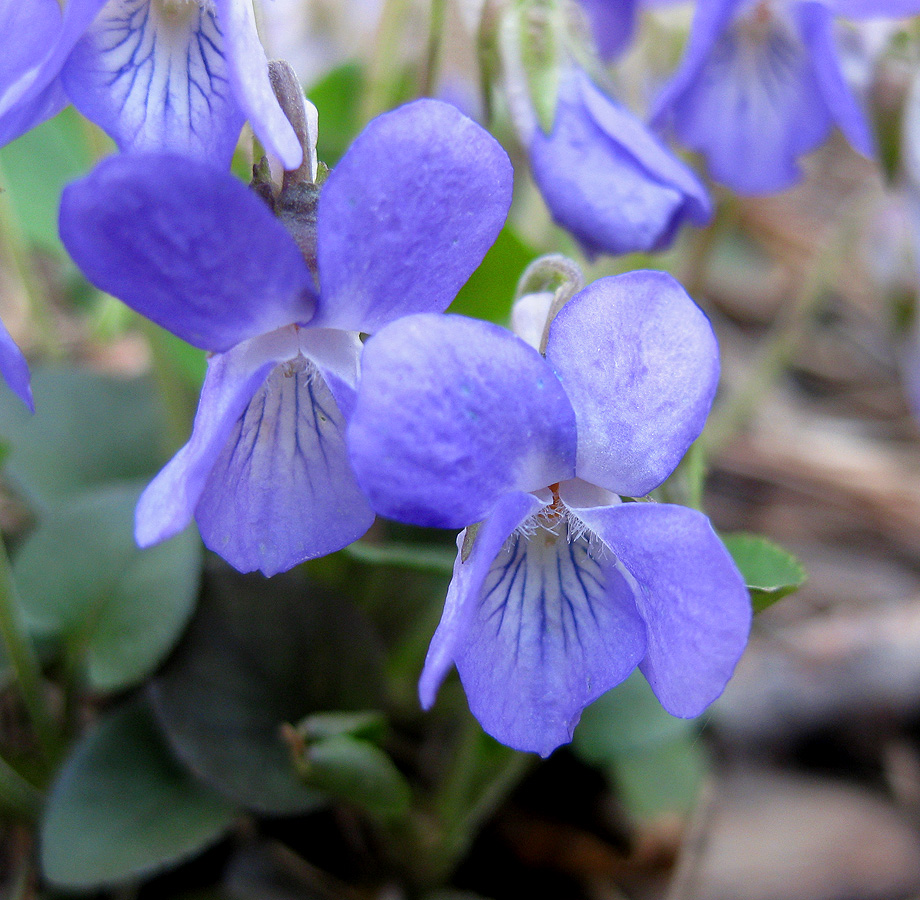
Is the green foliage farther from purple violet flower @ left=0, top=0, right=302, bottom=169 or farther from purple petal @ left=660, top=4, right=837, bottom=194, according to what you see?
purple violet flower @ left=0, top=0, right=302, bottom=169

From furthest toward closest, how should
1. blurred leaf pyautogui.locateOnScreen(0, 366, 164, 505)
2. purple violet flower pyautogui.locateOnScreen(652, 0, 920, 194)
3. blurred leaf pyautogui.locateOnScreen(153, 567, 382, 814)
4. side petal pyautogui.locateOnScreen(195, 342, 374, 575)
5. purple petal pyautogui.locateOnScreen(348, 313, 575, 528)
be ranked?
blurred leaf pyautogui.locateOnScreen(0, 366, 164, 505) < purple violet flower pyautogui.locateOnScreen(652, 0, 920, 194) < blurred leaf pyautogui.locateOnScreen(153, 567, 382, 814) < side petal pyautogui.locateOnScreen(195, 342, 374, 575) < purple petal pyautogui.locateOnScreen(348, 313, 575, 528)

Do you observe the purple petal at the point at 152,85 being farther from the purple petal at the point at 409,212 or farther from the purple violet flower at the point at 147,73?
the purple petal at the point at 409,212

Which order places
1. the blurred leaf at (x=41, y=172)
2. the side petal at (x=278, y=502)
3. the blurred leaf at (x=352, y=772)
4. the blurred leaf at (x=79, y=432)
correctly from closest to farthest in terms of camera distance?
the side petal at (x=278, y=502) < the blurred leaf at (x=352, y=772) < the blurred leaf at (x=79, y=432) < the blurred leaf at (x=41, y=172)

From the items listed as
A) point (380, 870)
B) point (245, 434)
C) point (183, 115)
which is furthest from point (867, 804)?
point (183, 115)

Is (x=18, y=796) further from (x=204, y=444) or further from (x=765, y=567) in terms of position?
(x=765, y=567)

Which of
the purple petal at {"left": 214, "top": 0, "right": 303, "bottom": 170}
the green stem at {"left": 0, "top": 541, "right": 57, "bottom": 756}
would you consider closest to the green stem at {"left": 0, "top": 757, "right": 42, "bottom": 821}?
the green stem at {"left": 0, "top": 541, "right": 57, "bottom": 756}

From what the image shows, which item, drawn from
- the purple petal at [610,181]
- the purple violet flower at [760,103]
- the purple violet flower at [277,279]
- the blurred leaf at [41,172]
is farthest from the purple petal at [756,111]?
the blurred leaf at [41,172]

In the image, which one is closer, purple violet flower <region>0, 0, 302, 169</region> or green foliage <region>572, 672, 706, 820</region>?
purple violet flower <region>0, 0, 302, 169</region>

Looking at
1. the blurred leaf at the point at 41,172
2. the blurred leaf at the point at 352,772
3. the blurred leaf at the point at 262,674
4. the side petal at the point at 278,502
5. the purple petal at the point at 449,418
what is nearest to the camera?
the purple petal at the point at 449,418
